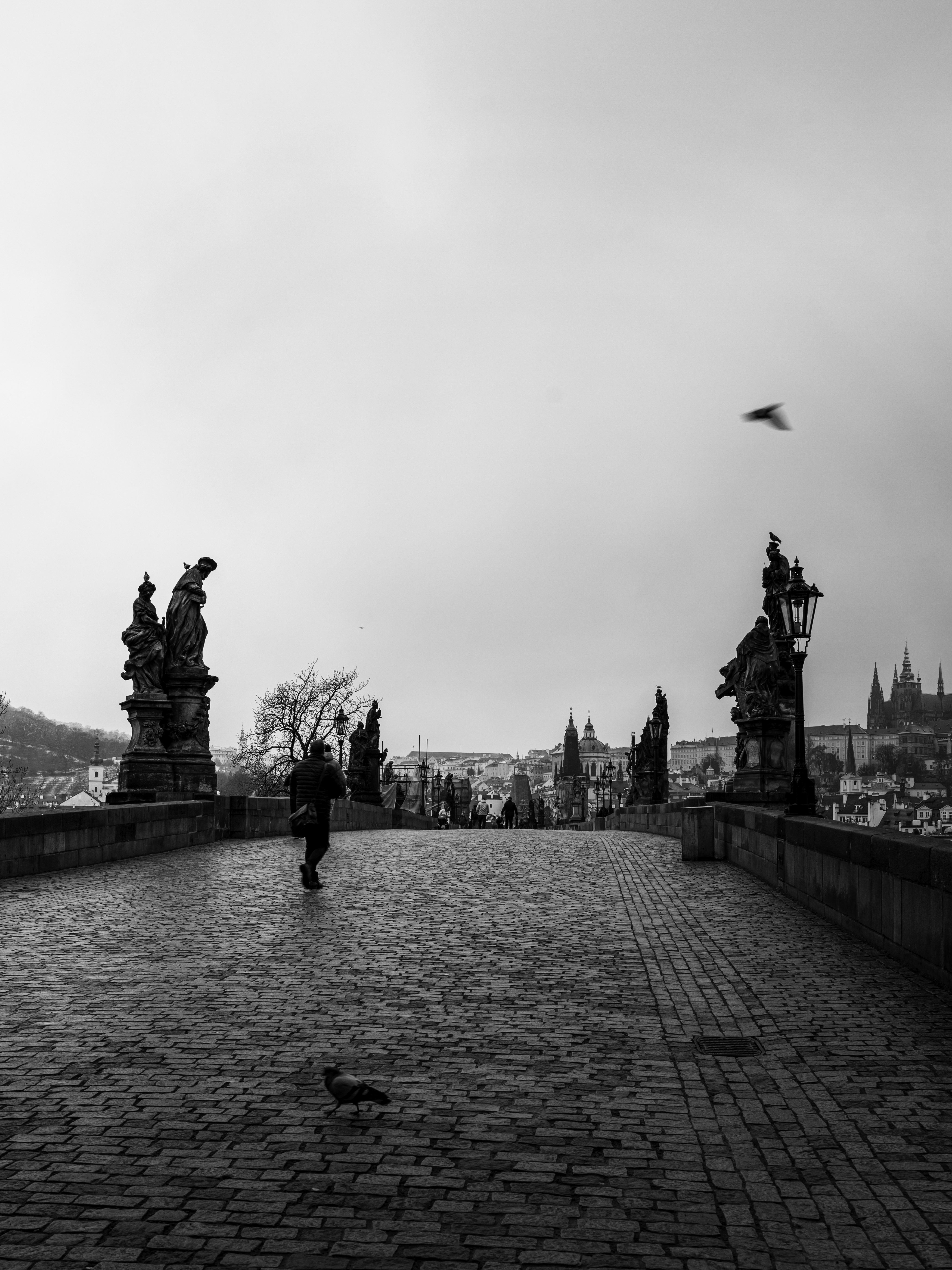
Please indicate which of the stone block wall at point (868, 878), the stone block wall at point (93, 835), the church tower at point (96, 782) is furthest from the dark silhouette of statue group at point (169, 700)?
the church tower at point (96, 782)

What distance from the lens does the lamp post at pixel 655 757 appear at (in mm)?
45906

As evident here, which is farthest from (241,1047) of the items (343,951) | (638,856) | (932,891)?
(638,856)

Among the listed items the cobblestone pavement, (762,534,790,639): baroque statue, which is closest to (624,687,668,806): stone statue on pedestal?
(762,534,790,639): baroque statue

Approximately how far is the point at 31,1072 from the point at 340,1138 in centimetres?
167

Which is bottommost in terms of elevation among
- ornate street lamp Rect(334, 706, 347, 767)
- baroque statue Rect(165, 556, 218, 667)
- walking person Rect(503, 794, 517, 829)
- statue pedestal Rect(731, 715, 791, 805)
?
walking person Rect(503, 794, 517, 829)

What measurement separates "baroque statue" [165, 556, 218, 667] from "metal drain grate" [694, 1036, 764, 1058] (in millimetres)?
17256

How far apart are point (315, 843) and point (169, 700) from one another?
31.1 ft

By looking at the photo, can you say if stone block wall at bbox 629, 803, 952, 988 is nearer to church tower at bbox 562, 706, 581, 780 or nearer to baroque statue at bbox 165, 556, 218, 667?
baroque statue at bbox 165, 556, 218, 667

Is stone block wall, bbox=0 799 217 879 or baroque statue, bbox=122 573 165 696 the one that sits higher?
baroque statue, bbox=122 573 165 696

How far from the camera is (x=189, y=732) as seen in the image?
22.3 m

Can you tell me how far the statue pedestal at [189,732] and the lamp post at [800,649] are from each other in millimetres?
11011

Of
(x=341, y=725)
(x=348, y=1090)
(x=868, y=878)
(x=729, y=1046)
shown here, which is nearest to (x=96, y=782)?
(x=341, y=725)

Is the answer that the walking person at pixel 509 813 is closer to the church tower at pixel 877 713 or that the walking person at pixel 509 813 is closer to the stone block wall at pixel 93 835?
the stone block wall at pixel 93 835

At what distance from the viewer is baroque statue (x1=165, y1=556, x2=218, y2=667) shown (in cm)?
2245
